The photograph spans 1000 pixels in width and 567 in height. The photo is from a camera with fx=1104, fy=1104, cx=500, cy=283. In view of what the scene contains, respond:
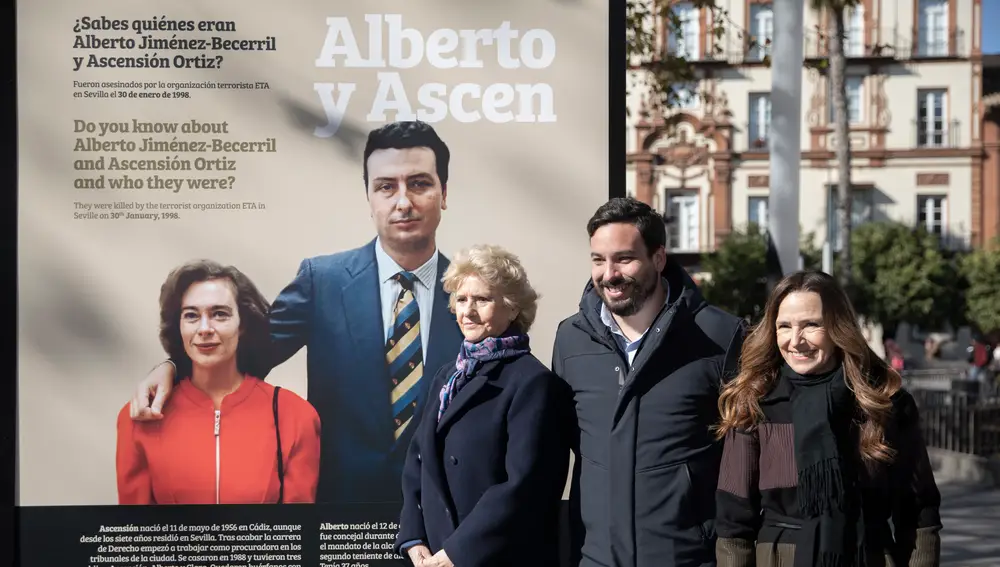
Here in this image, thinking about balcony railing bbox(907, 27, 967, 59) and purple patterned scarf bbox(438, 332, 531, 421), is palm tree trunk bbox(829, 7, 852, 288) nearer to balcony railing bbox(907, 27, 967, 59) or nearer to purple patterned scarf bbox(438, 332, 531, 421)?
purple patterned scarf bbox(438, 332, 531, 421)

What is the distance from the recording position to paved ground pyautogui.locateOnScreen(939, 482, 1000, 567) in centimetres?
966

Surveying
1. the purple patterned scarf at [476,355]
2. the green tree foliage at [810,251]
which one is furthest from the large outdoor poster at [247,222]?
the green tree foliage at [810,251]

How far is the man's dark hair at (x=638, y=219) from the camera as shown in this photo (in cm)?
351

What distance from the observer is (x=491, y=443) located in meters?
3.57

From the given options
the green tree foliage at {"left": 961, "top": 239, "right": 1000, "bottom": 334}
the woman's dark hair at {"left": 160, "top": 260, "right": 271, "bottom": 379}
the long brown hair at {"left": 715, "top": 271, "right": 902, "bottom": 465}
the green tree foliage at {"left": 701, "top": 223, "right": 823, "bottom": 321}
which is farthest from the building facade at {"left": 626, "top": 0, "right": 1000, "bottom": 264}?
the long brown hair at {"left": 715, "top": 271, "right": 902, "bottom": 465}

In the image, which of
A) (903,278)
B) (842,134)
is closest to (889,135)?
(903,278)

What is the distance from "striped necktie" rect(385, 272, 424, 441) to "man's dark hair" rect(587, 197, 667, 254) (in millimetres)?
1248

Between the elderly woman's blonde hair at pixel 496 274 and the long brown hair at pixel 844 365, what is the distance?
0.74 metres

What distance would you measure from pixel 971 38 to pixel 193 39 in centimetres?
5156

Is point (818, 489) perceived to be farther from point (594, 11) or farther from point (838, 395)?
point (594, 11)

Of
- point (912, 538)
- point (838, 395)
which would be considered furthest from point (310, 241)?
point (912, 538)

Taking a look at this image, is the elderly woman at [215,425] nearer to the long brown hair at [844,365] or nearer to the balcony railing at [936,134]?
the long brown hair at [844,365]

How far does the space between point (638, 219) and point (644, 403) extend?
0.58 metres

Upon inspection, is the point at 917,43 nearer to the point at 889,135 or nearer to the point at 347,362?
the point at 889,135
